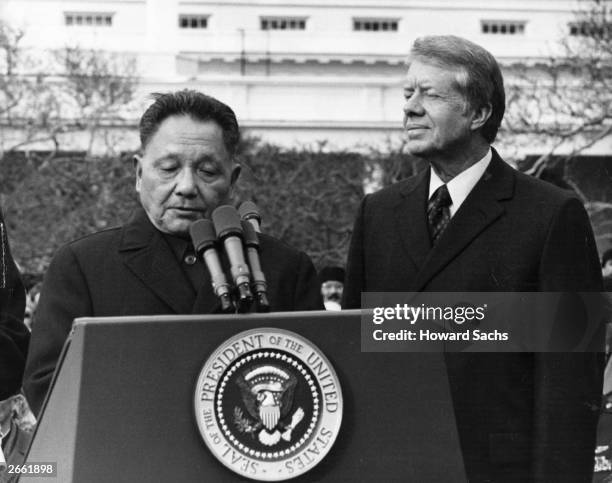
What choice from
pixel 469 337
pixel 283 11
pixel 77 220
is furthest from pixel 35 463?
pixel 283 11

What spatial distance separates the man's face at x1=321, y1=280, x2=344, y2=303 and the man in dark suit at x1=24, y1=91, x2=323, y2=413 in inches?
328

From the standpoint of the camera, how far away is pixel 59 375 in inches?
129

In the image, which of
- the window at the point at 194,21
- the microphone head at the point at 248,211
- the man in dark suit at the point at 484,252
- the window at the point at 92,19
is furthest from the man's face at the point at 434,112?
the window at the point at 194,21

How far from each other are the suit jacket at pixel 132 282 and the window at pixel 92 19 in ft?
147

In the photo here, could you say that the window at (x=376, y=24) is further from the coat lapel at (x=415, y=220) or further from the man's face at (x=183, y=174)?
the man's face at (x=183, y=174)

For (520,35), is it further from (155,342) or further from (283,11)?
(155,342)

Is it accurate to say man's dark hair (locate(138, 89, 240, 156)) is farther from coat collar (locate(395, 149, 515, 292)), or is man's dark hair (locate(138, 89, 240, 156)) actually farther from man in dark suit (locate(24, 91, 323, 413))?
coat collar (locate(395, 149, 515, 292))

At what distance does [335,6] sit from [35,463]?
51.5m

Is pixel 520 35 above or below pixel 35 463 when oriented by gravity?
above

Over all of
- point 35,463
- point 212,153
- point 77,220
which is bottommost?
point 35,463

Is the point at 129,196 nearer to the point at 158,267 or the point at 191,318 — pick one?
the point at 158,267

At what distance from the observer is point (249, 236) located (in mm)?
3547

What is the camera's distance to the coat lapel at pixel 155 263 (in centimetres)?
410

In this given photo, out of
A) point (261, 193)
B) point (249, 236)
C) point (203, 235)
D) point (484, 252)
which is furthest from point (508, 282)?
point (261, 193)
